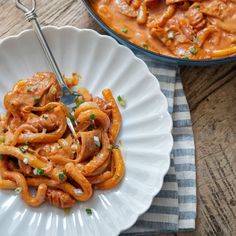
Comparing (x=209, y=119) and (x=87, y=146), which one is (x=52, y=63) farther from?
(x=209, y=119)

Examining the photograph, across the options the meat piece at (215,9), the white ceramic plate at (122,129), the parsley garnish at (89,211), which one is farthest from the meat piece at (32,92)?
the meat piece at (215,9)

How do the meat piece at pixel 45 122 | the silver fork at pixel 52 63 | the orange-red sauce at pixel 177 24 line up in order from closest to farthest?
the meat piece at pixel 45 122 < the silver fork at pixel 52 63 < the orange-red sauce at pixel 177 24

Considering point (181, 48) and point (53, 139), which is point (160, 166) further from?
point (181, 48)

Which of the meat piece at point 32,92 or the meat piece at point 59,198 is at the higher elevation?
the meat piece at point 32,92

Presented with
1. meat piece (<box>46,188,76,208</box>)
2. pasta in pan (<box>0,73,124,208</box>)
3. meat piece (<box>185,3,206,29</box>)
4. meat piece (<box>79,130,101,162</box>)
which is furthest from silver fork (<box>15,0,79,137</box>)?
meat piece (<box>185,3,206,29</box>)

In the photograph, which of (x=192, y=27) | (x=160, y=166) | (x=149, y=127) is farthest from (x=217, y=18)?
(x=160, y=166)

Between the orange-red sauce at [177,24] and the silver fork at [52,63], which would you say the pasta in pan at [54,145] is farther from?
the orange-red sauce at [177,24]
